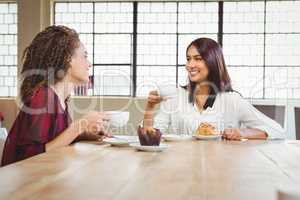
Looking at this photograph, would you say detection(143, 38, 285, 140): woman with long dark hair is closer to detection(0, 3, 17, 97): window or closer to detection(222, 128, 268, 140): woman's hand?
detection(222, 128, 268, 140): woman's hand

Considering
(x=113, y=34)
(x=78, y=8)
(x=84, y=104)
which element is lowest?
(x=84, y=104)

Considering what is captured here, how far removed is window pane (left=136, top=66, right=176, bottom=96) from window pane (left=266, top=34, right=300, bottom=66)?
1.48m

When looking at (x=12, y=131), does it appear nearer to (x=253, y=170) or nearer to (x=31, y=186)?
(x=31, y=186)

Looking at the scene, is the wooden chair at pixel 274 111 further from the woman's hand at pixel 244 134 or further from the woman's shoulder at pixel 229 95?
the woman's hand at pixel 244 134

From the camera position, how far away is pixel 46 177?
1.02 meters

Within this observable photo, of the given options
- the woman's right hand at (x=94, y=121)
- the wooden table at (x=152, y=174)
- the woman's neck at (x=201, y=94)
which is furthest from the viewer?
the woman's neck at (x=201, y=94)

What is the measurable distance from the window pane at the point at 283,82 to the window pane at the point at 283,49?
11 centimetres

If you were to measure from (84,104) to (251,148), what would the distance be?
5117 millimetres

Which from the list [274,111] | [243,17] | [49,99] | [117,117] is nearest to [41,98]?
[49,99]

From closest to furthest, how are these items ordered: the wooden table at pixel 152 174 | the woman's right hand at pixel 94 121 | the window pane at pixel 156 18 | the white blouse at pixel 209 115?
the wooden table at pixel 152 174 → the woman's right hand at pixel 94 121 → the white blouse at pixel 209 115 → the window pane at pixel 156 18


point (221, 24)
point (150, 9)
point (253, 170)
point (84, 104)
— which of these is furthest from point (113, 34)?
point (253, 170)

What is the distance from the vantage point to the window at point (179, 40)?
641 centimetres

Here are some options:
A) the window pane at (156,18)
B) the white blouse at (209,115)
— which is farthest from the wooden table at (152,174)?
the window pane at (156,18)

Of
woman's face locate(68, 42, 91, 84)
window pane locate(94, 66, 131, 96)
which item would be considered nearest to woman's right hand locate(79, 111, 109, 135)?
woman's face locate(68, 42, 91, 84)
